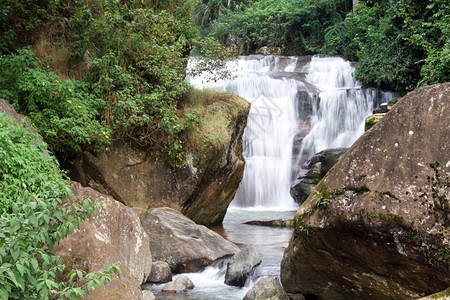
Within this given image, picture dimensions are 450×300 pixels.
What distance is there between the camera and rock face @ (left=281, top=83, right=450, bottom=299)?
407 centimetres

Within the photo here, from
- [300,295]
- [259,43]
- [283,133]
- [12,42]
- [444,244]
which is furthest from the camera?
[259,43]

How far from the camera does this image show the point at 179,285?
6.21 meters

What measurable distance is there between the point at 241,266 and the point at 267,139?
9.36 m

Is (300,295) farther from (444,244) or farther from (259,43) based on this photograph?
(259,43)

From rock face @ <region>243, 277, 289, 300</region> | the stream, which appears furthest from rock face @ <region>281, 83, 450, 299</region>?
the stream

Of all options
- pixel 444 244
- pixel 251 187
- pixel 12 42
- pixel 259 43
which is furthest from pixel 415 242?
pixel 259 43

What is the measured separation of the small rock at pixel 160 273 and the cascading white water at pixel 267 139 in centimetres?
742

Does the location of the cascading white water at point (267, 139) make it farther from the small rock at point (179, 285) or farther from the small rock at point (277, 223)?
the small rock at point (179, 285)

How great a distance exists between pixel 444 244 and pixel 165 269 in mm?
3782

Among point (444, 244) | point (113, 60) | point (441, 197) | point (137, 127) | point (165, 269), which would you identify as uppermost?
point (113, 60)

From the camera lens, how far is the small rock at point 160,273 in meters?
6.38

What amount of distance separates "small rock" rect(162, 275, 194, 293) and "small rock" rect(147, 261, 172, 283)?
0.73 feet

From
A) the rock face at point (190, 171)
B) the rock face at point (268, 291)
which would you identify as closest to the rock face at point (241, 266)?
the rock face at point (268, 291)

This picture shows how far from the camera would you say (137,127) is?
8734 millimetres
